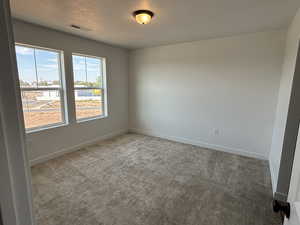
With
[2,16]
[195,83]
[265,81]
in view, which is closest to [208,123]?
[195,83]

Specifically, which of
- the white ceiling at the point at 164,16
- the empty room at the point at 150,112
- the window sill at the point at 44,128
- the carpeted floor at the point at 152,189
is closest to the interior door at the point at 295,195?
the empty room at the point at 150,112

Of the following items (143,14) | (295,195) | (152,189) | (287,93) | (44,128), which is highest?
(143,14)

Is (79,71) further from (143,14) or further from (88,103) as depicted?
(143,14)

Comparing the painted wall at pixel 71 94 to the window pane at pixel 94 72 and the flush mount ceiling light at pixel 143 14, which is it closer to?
the window pane at pixel 94 72

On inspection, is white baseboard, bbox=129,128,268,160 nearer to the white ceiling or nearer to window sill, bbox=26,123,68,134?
window sill, bbox=26,123,68,134

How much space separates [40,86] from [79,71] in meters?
0.89

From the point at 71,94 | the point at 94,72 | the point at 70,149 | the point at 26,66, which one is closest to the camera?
the point at 26,66

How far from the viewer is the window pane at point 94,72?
3.87 metres

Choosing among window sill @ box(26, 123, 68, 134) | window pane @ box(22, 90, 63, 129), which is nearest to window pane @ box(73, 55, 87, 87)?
window pane @ box(22, 90, 63, 129)

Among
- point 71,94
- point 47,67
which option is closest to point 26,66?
point 47,67

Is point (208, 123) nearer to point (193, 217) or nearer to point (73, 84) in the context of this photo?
point (193, 217)

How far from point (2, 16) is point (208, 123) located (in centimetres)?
384

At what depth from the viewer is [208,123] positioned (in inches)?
150

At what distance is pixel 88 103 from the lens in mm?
3939
